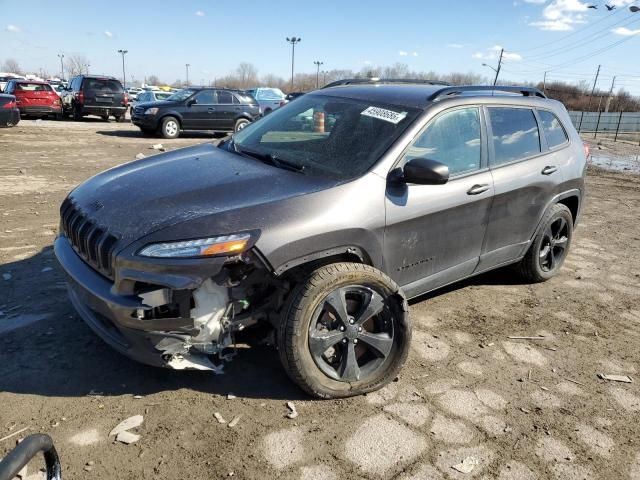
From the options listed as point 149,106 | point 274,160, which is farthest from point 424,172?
point 149,106

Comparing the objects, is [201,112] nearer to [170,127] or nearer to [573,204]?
[170,127]

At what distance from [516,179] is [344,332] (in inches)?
81.2

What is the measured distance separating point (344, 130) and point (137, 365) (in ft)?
6.89

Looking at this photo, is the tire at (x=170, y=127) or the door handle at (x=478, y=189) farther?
the tire at (x=170, y=127)

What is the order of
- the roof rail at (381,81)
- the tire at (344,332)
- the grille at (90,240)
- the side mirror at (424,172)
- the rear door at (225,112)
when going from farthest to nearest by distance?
the rear door at (225,112) < the roof rail at (381,81) < the side mirror at (424,172) < the tire at (344,332) < the grille at (90,240)

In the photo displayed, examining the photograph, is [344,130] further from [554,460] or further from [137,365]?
[554,460]

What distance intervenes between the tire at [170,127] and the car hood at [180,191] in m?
13.2

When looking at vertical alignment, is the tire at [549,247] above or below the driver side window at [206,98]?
below

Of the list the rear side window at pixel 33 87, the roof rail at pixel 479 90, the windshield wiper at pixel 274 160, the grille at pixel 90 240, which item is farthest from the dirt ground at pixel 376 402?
the rear side window at pixel 33 87

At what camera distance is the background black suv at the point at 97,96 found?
20.1 metres

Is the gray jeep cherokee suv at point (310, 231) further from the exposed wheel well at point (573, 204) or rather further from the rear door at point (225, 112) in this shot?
the rear door at point (225, 112)

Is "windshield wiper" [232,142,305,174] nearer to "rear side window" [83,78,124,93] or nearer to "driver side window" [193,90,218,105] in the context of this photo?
"driver side window" [193,90,218,105]

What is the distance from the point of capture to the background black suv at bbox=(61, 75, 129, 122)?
65.9 feet

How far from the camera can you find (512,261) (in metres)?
4.41
